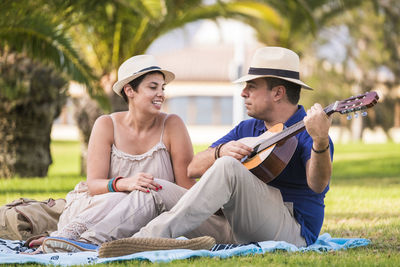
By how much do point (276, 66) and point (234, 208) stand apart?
3.37 feet

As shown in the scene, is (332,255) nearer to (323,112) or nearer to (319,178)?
(319,178)

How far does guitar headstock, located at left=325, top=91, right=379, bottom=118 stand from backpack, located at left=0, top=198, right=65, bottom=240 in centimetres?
244

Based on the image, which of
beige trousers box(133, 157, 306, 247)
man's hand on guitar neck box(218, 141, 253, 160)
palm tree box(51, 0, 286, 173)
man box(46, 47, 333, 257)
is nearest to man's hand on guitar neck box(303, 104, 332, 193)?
man box(46, 47, 333, 257)

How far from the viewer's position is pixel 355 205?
806 centimetres

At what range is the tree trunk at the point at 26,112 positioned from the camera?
11.8 metres

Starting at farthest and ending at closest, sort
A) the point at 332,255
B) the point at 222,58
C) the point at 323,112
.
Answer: the point at 222,58
the point at 332,255
the point at 323,112

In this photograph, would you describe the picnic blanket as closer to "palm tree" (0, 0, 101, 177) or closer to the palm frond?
the palm frond

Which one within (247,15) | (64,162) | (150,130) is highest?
(247,15)

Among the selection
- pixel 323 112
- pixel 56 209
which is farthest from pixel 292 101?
pixel 56 209

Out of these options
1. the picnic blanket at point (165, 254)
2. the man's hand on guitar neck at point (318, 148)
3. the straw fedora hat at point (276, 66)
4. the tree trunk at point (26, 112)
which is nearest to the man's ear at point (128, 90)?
the straw fedora hat at point (276, 66)

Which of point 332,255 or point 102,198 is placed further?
point 102,198

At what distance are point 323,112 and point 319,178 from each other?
Result: 41cm

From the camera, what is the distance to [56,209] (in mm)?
5262

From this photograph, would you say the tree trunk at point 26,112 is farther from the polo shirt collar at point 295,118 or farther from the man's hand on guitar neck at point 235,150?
the polo shirt collar at point 295,118
